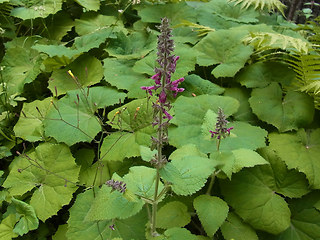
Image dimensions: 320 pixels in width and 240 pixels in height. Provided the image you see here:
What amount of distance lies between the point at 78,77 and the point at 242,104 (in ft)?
4.75

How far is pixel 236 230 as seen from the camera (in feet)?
5.15

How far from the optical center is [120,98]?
213 centimetres

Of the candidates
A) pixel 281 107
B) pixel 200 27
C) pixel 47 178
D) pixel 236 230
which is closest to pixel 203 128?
pixel 236 230

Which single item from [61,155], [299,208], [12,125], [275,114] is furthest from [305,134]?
[12,125]

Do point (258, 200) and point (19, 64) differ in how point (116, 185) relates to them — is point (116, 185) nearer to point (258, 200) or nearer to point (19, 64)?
point (258, 200)

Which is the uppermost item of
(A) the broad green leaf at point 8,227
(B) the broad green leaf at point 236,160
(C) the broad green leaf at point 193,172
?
(C) the broad green leaf at point 193,172

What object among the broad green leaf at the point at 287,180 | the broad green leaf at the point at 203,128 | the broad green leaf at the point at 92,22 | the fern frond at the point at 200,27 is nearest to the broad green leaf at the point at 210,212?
the broad green leaf at the point at 203,128

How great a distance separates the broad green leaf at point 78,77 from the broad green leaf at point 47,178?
25.8 inches

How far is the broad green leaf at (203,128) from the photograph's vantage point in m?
1.79

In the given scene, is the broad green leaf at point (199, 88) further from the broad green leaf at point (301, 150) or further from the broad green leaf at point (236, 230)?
the broad green leaf at point (236, 230)

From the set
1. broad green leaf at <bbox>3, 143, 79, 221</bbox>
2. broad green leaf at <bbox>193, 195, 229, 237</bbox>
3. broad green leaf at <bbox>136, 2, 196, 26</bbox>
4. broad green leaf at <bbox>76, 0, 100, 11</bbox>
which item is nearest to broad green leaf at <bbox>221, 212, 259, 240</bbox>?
broad green leaf at <bbox>193, 195, 229, 237</bbox>

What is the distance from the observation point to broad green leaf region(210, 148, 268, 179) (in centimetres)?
146

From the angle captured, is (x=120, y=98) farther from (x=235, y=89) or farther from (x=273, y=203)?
(x=273, y=203)

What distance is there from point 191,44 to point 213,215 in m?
1.91
